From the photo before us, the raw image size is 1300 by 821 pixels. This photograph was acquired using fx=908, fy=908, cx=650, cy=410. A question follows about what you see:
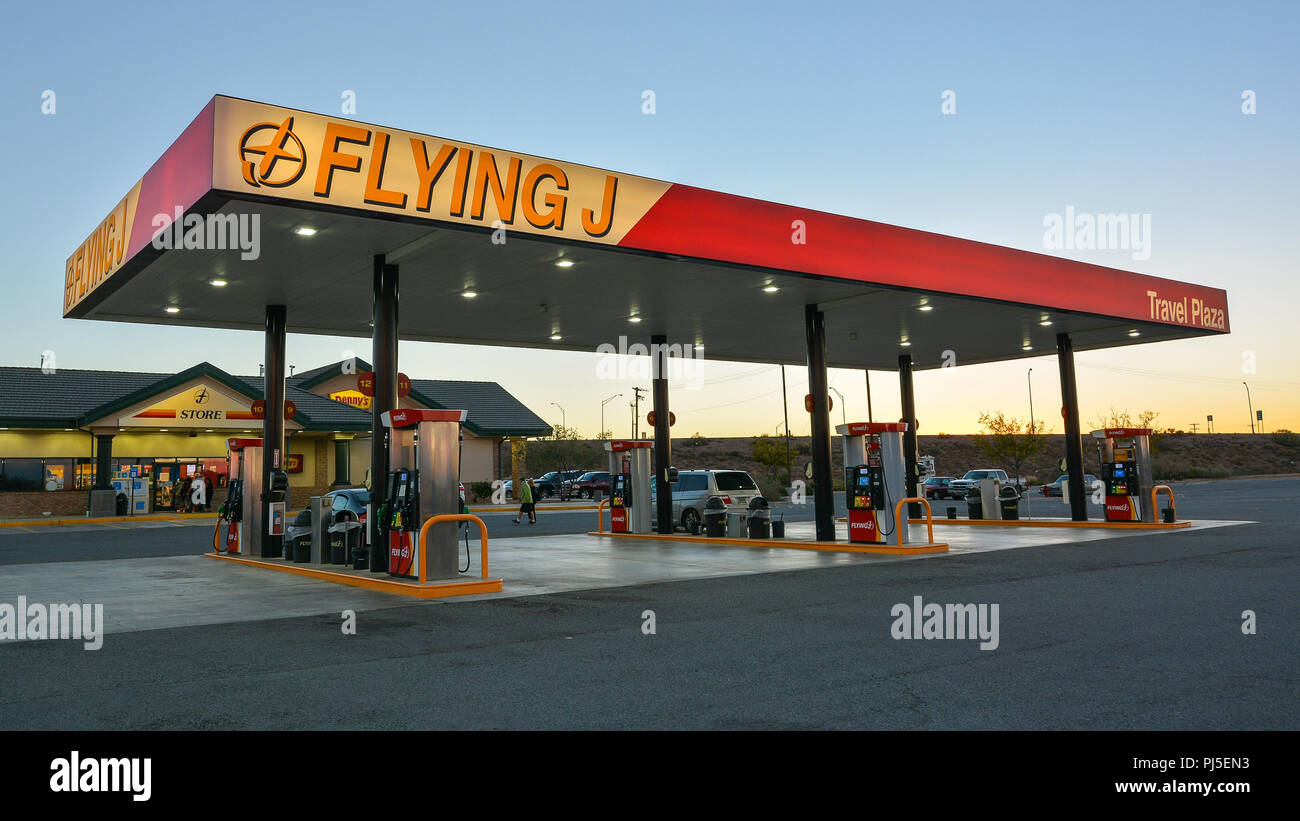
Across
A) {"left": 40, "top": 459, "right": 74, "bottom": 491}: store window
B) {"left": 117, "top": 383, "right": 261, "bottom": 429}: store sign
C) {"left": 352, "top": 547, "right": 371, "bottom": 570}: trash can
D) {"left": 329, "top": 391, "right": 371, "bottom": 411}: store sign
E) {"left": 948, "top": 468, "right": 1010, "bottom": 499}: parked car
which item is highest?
{"left": 329, "top": 391, "right": 371, "bottom": 411}: store sign

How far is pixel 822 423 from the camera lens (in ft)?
61.5

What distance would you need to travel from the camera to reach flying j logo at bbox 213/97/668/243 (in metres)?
10.2

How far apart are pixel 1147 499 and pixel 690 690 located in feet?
64.4

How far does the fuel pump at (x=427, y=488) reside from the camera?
12250mm

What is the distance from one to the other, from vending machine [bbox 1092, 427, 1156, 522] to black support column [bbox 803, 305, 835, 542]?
7.51m

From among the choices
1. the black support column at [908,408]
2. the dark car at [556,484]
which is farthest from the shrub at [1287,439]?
the black support column at [908,408]

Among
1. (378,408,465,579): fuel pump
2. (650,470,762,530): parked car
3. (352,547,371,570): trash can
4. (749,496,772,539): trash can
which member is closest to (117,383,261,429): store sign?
(650,470,762,530): parked car

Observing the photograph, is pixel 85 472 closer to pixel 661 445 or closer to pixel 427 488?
pixel 661 445

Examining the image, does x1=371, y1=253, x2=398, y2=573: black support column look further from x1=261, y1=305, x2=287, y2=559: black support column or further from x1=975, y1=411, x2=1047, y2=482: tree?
x1=975, y1=411, x2=1047, y2=482: tree

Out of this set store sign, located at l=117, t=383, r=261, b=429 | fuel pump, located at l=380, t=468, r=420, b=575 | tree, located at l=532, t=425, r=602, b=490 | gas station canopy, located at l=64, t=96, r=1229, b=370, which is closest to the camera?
gas station canopy, located at l=64, t=96, r=1229, b=370

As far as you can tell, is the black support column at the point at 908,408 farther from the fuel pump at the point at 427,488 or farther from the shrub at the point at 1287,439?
the shrub at the point at 1287,439

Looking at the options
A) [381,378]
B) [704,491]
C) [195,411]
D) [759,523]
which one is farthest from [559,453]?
[381,378]

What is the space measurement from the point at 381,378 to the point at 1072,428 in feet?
60.0
